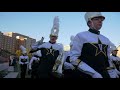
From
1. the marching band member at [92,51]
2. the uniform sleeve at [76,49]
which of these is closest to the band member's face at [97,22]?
the marching band member at [92,51]

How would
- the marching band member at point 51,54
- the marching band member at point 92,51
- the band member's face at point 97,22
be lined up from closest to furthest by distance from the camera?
the marching band member at point 92,51
the band member's face at point 97,22
the marching band member at point 51,54

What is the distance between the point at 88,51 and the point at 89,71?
0.23m

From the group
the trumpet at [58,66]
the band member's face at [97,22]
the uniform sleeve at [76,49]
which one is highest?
the band member's face at [97,22]

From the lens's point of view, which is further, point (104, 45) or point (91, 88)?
point (91, 88)

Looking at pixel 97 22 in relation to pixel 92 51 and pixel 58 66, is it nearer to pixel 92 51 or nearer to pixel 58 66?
pixel 92 51

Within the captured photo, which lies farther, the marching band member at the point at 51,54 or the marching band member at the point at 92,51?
the marching band member at the point at 51,54

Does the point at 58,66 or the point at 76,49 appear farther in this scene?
the point at 58,66

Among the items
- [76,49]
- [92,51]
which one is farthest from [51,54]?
[92,51]

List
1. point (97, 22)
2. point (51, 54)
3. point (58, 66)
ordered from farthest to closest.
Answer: point (58, 66) → point (51, 54) → point (97, 22)

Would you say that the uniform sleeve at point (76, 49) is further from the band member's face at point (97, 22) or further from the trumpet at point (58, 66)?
the trumpet at point (58, 66)

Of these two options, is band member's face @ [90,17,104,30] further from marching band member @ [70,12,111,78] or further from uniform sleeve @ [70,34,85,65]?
uniform sleeve @ [70,34,85,65]
